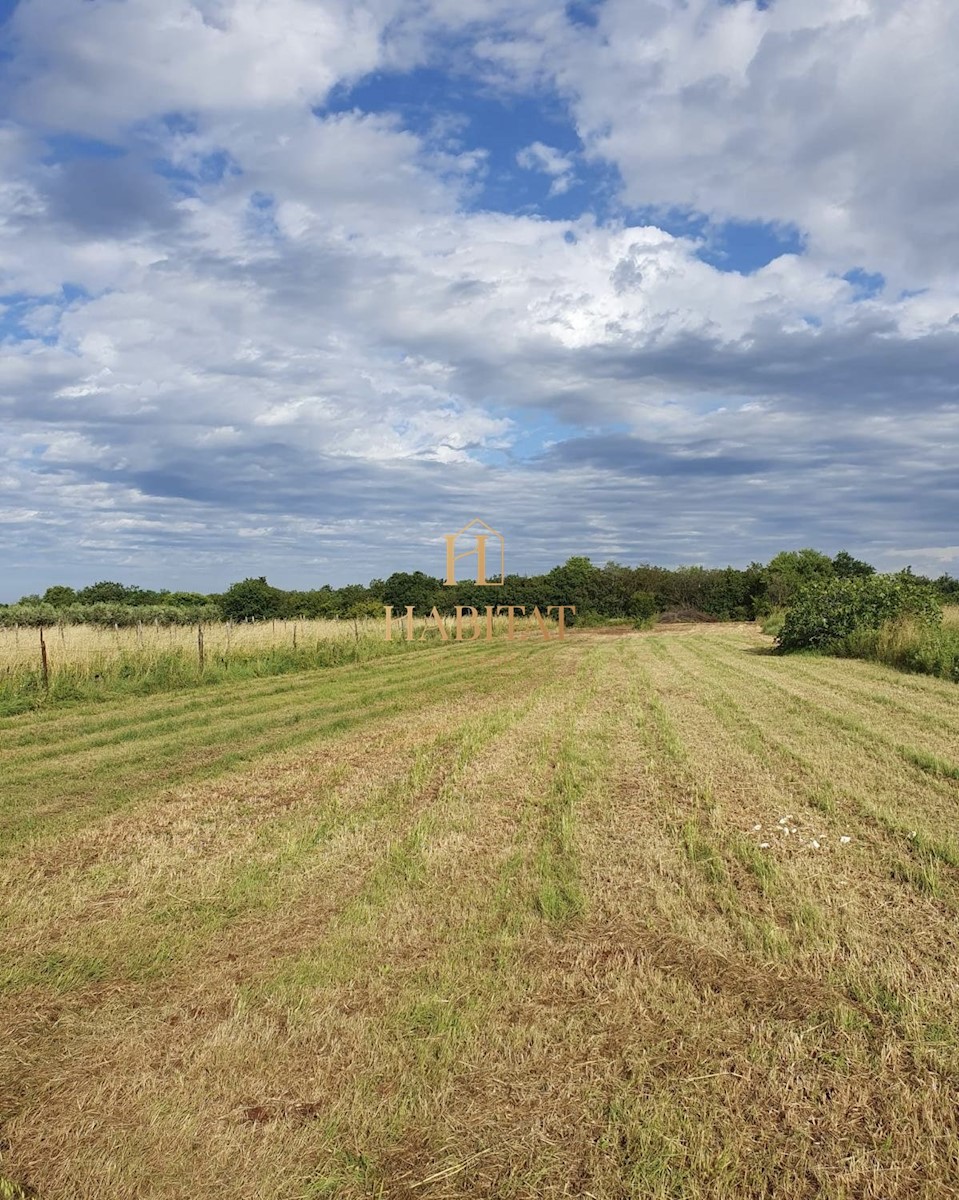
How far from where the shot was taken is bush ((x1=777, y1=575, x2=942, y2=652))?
887 inches

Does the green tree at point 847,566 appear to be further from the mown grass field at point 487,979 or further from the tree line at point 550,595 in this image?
the mown grass field at point 487,979

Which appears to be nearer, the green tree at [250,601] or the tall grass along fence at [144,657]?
the tall grass along fence at [144,657]

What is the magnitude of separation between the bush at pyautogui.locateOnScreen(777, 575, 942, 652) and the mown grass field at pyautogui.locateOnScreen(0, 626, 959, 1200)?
1572cm

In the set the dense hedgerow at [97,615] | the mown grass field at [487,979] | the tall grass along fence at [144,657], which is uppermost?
the dense hedgerow at [97,615]

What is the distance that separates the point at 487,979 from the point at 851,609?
22.5 meters

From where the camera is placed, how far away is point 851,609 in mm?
23734

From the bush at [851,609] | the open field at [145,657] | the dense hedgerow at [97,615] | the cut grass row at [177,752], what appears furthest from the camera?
the dense hedgerow at [97,615]

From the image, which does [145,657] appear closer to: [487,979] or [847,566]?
[487,979]

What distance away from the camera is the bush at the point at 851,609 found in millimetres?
22531

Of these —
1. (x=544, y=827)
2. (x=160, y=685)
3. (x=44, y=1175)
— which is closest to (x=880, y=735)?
(x=544, y=827)

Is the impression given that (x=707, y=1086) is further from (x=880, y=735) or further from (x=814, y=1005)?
(x=880, y=735)

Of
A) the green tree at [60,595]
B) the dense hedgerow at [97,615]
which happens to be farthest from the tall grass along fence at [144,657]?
the green tree at [60,595]

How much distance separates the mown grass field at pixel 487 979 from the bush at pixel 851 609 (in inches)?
619

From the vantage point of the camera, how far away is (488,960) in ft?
13.3
